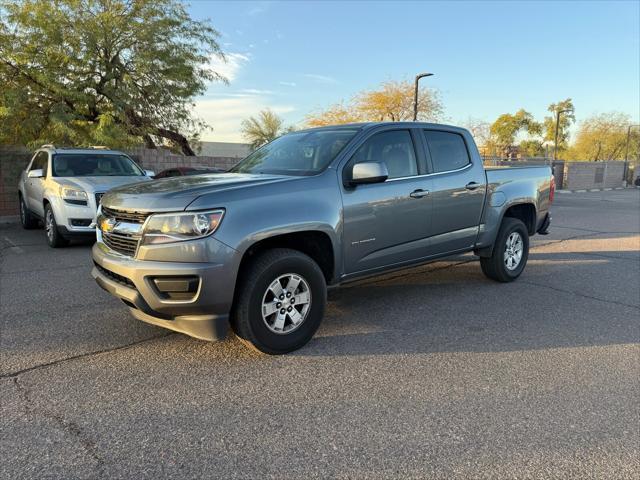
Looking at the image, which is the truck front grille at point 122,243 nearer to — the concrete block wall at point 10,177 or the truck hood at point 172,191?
the truck hood at point 172,191

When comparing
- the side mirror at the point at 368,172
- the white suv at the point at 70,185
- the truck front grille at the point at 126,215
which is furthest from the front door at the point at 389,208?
the white suv at the point at 70,185

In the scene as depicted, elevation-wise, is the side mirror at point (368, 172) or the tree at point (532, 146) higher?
the tree at point (532, 146)

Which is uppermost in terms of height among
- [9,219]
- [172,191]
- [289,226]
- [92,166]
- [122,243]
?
[92,166]

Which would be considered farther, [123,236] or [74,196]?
[74,196]

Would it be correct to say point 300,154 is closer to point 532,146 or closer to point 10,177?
point 10,177

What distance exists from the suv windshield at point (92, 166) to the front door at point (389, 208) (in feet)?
21.1

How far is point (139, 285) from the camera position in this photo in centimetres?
345

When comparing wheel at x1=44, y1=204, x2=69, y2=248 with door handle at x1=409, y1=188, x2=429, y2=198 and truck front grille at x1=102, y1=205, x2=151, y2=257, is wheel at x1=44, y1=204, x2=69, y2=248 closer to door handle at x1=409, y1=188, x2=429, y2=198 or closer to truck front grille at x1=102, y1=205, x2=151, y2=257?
truck front grille at x1=102, y1=205, x2=151, y2=257

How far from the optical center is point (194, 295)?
3352mm

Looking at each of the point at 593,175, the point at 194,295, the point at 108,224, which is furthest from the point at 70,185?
the point at 593,175

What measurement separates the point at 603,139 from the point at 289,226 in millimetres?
63628

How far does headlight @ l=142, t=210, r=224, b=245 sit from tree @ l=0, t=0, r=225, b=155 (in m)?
11.4

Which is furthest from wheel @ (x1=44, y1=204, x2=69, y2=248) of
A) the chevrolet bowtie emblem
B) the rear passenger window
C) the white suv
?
the rear passenger window

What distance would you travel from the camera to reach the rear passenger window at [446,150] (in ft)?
16.9
